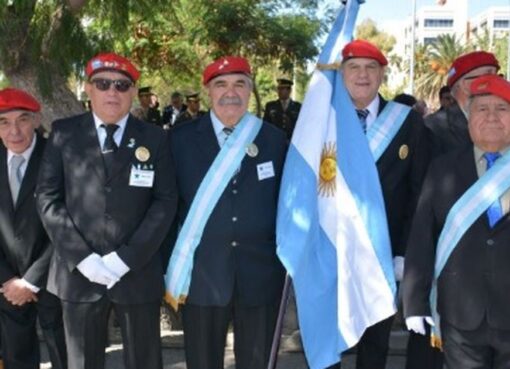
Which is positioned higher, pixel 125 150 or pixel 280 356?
pixel 125 150

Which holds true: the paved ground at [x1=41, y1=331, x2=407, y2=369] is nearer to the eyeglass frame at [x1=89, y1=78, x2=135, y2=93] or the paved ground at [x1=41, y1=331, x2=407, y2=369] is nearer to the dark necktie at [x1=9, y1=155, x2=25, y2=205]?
the dark necktie at [x1=9, y1=155, x2=25, y2=205]

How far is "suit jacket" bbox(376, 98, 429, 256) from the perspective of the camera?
396 cm

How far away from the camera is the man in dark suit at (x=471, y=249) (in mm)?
3178

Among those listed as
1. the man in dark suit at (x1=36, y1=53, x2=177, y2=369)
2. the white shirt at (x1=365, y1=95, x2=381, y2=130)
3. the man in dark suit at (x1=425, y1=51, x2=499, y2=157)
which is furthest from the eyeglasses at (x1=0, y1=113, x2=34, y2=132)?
the man in dark suit at (x1=425, y1=51, x2=499, y2=157)

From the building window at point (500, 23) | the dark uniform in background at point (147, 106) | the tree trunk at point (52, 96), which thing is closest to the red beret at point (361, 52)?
the tree trunk at point (52, 96)

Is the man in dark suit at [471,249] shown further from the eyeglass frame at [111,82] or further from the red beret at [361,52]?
the eyeglass frame at [111,82]

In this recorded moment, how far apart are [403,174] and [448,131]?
0.43 meters

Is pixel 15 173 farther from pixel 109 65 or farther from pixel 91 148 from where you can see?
pixel 109 65

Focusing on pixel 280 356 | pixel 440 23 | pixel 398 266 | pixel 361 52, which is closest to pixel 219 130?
pixel 361 52

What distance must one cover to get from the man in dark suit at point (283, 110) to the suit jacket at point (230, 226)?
282 inches

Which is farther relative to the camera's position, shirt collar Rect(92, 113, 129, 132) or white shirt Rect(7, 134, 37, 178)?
white shirt Rect(7, 134, 37, 178)

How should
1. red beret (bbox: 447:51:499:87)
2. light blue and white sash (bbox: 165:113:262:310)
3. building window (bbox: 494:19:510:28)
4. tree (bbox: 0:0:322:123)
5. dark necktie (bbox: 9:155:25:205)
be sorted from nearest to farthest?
1. light blue and white sash (bbox: 165:113:262:310)
2. dark necktie (bbox: 9:155:25:205)
3. red beret (bbox: 447:51:499:87)
4. tree (bbox: 0:0:322:123)
5. building window (bbox: 494:19:510:28)

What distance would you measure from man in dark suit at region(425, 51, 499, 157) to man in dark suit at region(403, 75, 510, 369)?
2.39ft

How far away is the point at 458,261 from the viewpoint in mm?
3246
